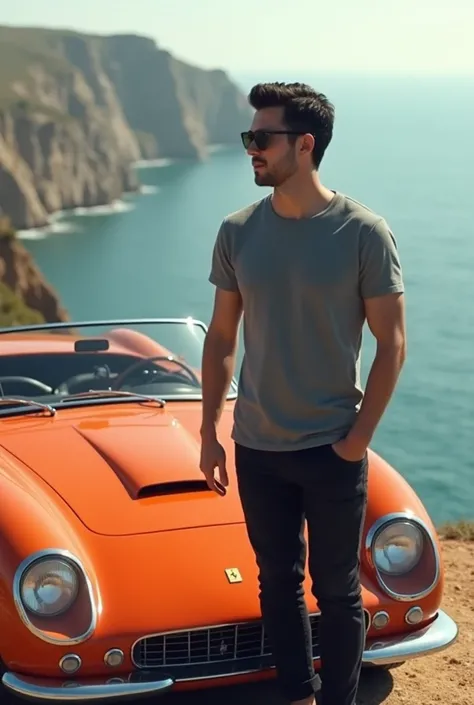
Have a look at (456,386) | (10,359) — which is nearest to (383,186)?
(456,386)

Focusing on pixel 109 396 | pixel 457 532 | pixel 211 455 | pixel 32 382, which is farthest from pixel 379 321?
pixel 457 532

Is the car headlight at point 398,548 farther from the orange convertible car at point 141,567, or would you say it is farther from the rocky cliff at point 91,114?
the rocky cliff at point 91,114

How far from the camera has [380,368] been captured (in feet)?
9.75

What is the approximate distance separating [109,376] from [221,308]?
7.06 feet

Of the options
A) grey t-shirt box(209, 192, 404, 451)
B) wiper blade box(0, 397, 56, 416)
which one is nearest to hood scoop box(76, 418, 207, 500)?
wiper blade box(0, 397, 56, 416)

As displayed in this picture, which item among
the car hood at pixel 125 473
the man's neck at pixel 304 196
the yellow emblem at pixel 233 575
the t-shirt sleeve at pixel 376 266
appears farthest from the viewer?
the car hood at pixel 125 473

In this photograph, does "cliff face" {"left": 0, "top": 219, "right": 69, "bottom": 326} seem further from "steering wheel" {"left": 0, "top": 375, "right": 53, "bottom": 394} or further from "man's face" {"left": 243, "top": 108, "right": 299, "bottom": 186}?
"man's face" {"left": 243, "top": 108, "right": 299, "bottom": 186}

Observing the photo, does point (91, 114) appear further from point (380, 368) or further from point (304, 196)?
point (380, 368)

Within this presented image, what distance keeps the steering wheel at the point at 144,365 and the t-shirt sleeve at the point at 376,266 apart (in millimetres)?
2535

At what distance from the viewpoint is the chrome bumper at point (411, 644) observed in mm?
3779

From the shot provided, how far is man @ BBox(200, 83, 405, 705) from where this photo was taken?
296 centimetres

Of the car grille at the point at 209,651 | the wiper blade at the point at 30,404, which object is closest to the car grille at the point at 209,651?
the car grille at the point at 209,651

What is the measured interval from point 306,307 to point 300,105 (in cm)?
56

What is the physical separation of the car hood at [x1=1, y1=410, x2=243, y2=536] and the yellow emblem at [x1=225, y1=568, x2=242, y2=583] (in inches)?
10.3
